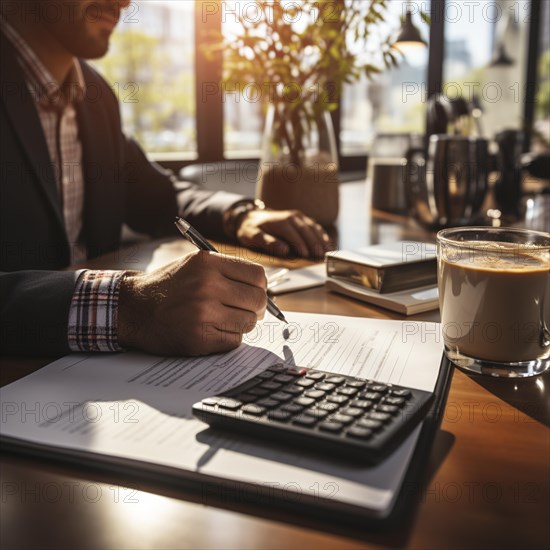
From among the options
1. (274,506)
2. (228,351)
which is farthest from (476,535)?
(228,351)

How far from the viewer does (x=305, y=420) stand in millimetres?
448

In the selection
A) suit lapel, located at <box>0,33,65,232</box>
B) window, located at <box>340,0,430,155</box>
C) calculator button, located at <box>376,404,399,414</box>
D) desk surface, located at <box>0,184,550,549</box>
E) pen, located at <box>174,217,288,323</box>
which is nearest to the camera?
desk surface, located at <box>0,184,550,549</box>

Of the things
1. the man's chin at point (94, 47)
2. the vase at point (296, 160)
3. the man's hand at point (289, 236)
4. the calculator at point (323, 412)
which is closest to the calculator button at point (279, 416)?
the calculator at point (323, 412)

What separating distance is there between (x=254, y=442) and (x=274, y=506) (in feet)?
0.22

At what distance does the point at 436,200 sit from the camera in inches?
57.6

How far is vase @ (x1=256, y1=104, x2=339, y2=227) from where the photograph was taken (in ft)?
4.62

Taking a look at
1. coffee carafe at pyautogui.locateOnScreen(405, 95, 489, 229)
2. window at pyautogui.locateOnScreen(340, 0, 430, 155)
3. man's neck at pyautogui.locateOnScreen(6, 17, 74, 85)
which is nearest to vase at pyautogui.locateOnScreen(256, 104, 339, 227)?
coffee carafe at pyautogui.locateOnScreen(405, 95, 489, 229)

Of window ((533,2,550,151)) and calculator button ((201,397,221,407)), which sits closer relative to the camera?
calculator button ((201,397,221,407))

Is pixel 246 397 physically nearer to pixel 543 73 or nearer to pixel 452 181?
pixel 452 181

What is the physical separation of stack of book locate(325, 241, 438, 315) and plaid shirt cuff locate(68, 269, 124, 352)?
1.18ft

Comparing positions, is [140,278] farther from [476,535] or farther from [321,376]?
[476,535]

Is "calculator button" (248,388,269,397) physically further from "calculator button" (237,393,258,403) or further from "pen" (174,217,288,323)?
"pen" (174,217,288,323)

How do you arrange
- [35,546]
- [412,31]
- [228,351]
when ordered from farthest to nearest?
[412,31] < [228,351] < [35,546]

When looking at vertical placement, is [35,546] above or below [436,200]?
below
